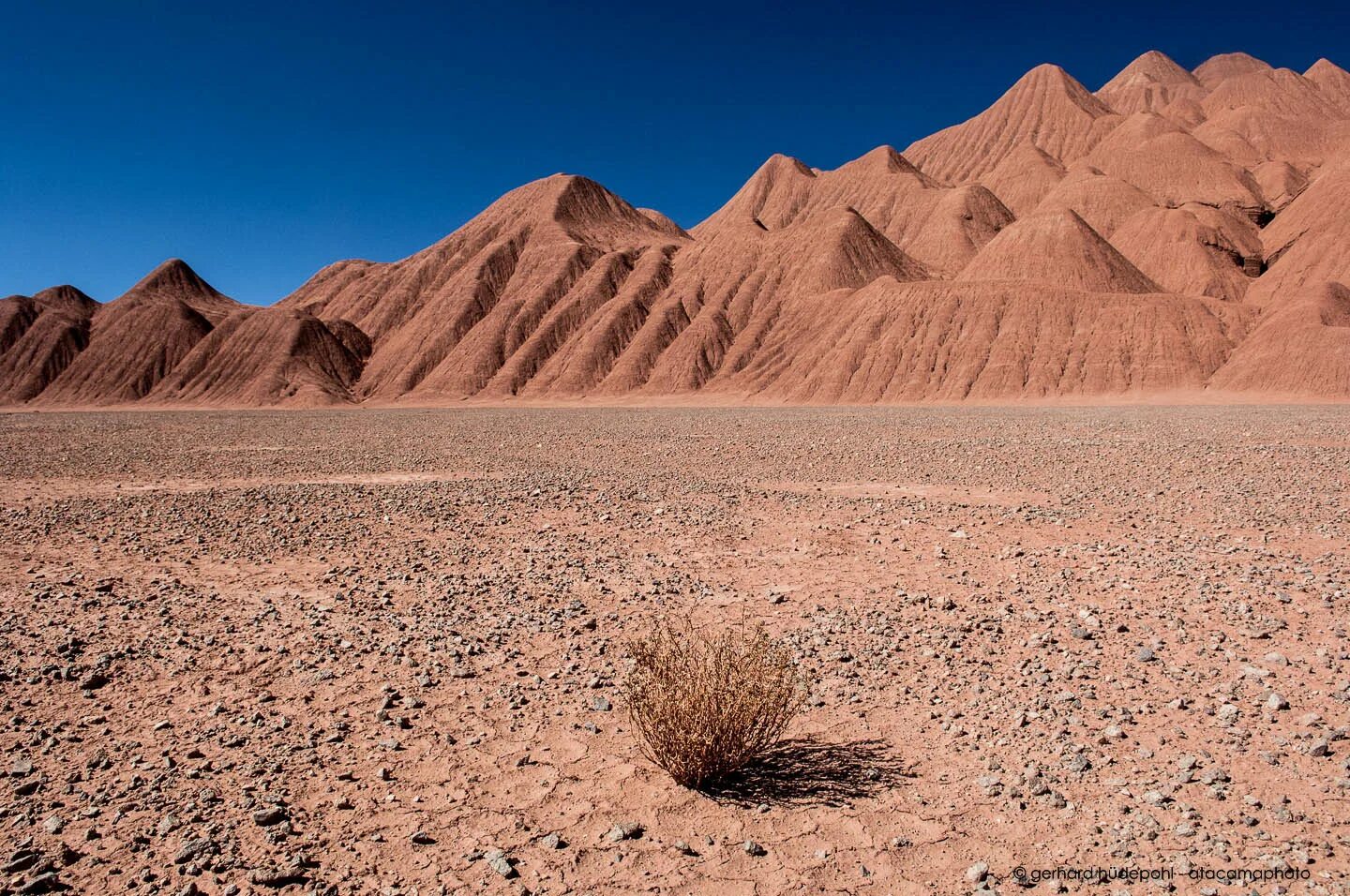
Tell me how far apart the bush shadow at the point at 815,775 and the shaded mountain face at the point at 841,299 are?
190 ft

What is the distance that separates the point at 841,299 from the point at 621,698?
75501 mm

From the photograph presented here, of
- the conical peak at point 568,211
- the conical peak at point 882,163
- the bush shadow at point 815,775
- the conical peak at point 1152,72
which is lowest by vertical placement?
the bush shadow at point 815,775

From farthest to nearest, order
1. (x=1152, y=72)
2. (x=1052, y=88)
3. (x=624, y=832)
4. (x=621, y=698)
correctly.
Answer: (x=1152, y=72), (x=1052, y=88), (x=621, y=698), (x=624, y=832)

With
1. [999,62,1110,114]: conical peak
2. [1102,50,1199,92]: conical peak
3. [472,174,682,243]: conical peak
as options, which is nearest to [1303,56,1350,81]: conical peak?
[1102,50,1199,92]: conical peak

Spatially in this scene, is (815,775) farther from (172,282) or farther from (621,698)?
(172,282)

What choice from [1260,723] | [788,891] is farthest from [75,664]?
[1260,723]

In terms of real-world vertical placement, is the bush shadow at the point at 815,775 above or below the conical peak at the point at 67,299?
below

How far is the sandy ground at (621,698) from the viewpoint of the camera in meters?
4.02

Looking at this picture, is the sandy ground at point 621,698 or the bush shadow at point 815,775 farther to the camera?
the bush shadow at point 815,775

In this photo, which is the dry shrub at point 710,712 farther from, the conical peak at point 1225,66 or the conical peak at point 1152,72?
the conical peak at point 1225,66

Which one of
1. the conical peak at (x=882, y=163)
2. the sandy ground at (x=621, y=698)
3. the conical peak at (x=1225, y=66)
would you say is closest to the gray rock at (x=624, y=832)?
the sandy ground at (x=621, y=698)

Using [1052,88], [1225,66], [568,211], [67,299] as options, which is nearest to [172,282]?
[67,299]

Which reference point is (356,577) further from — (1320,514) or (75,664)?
(1320,514)

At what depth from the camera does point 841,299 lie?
77250mm
